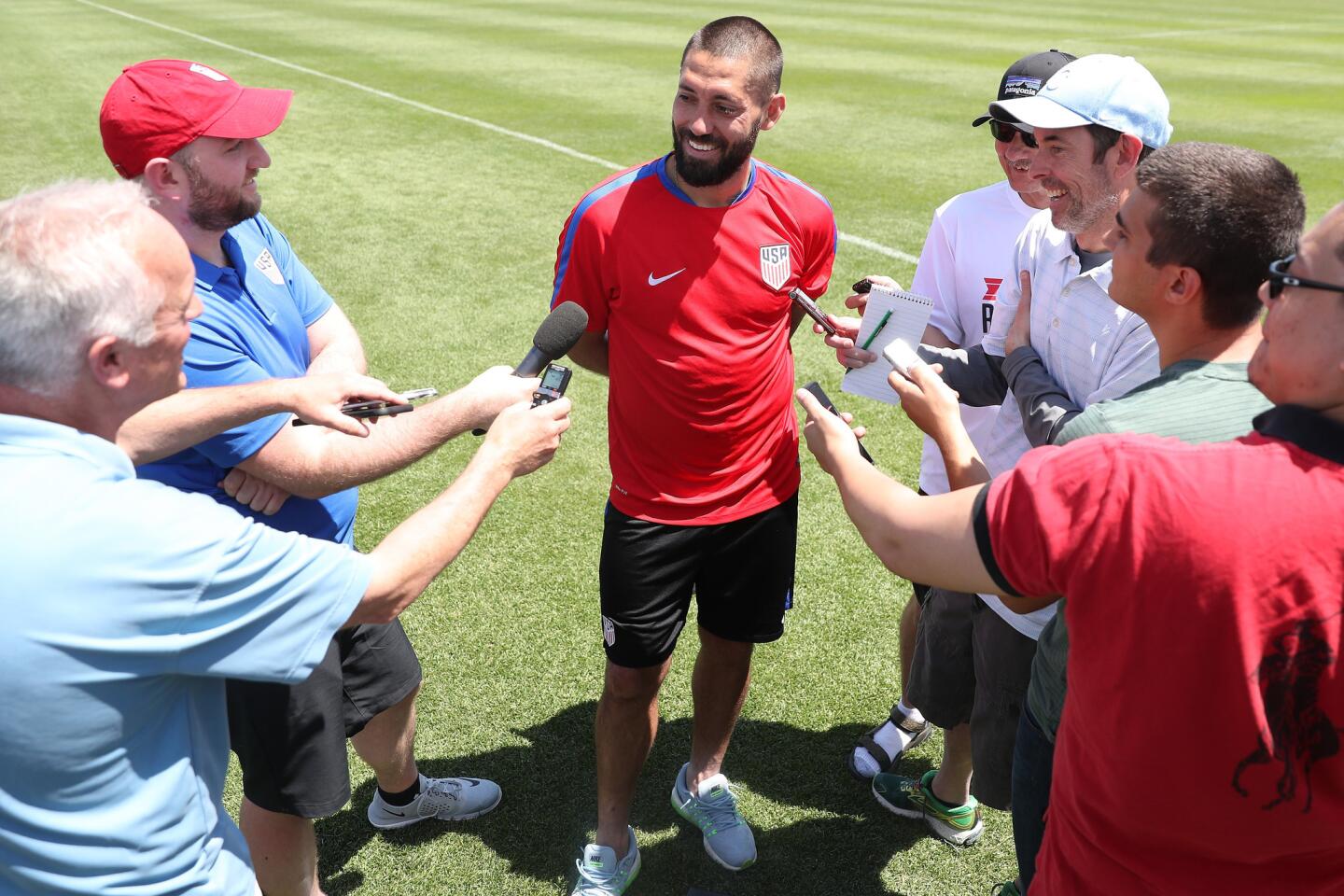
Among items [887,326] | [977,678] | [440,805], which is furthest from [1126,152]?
[440,805]

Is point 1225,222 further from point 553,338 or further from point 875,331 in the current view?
point 553,338

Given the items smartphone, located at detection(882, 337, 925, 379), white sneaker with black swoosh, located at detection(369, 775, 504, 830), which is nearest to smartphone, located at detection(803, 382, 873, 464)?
smartphone, located at detection(882, 337, 925, 379)

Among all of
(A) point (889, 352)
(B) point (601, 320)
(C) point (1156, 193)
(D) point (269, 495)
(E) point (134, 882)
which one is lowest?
(E) point (134, 882)

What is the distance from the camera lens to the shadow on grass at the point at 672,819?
376 centimetres

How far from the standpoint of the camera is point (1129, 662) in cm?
182

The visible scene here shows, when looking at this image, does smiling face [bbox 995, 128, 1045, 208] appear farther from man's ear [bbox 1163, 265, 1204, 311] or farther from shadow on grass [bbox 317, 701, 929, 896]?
shadow on grass [bbox 317, 701, 929, 896]

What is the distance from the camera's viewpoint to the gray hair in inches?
71.7

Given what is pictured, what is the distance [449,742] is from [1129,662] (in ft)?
10.0

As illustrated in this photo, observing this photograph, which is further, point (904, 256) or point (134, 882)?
point (904, 256)

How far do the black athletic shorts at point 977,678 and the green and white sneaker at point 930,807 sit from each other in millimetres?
389

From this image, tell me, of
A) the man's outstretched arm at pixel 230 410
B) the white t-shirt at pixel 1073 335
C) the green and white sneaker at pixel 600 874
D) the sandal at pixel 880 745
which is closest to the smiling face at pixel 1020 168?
the white t-shirt at pixel 1073 335

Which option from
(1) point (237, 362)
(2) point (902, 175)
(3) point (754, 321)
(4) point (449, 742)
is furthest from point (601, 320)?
(2) point (902, 175)

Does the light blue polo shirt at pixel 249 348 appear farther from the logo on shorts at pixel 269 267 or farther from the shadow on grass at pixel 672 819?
the shadow on grass at pixel 672 819

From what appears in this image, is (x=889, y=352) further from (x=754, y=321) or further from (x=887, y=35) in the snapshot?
(x=887, y=35)
